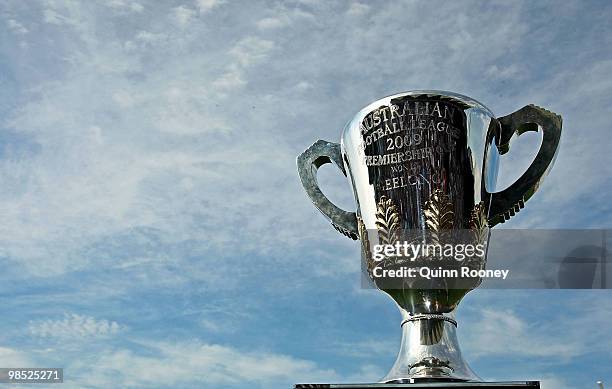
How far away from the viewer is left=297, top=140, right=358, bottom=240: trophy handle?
162 inches

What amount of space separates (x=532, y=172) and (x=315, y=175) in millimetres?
1006

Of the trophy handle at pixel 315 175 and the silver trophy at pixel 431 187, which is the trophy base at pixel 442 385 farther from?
the trophy handle at pixel 315 175

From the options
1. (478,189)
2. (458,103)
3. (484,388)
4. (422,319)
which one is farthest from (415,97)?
(484,388)

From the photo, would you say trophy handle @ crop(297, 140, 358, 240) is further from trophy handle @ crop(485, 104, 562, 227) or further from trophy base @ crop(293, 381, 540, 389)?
trophy base @ crop(293, 381, 540, 389)

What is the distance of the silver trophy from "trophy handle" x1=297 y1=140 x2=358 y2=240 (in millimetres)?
154

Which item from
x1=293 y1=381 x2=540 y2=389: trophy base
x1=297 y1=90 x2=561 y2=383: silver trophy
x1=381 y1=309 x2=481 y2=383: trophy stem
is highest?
x1=297 y1=90 x2=561 y2=383: silver trophy

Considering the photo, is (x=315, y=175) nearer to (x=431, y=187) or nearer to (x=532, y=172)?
(x=431, y=187)

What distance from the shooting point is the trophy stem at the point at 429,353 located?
359 centimetres

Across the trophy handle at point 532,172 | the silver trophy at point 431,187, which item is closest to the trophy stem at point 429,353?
the silver trophy at point 431,187

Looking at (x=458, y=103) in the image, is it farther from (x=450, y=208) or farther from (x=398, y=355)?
(x=398, y=355)

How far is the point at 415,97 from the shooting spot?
150 inches

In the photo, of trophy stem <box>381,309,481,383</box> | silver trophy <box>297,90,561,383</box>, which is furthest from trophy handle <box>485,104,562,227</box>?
trophy stem <box>381,309,481,383</box>

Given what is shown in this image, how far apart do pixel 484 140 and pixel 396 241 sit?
598 millimetres

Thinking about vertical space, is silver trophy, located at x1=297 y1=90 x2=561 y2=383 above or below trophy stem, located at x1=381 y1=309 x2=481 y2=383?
above
